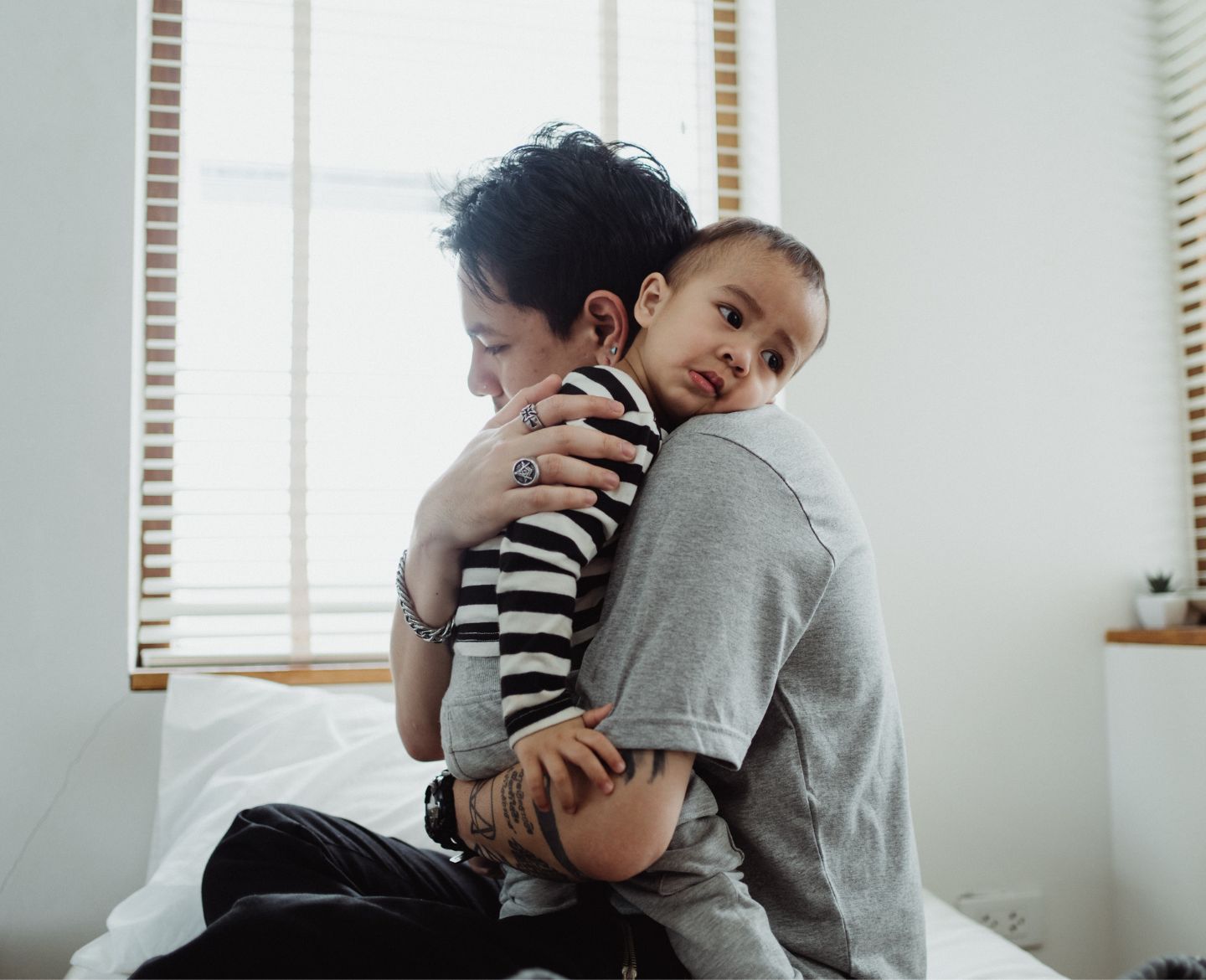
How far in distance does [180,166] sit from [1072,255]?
191 cm

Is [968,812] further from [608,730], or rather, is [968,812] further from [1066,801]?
[608,730]

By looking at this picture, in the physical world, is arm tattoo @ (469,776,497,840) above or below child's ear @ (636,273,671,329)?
below

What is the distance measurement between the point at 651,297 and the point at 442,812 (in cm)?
53

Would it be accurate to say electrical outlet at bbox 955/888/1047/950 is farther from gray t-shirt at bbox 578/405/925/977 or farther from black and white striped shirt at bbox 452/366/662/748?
black and white striped shirt at bbox 452/366/662/748

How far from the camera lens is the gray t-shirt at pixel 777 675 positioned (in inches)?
27.2

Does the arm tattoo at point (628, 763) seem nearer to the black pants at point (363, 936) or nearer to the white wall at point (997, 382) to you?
the black pants at point (363, 936)

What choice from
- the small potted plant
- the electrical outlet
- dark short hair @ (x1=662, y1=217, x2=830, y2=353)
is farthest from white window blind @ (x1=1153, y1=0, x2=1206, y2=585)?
dark short hair @ (x1=662, y1=217, x2=830, y2=353)

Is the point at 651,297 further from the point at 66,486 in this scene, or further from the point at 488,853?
the point at 66,486

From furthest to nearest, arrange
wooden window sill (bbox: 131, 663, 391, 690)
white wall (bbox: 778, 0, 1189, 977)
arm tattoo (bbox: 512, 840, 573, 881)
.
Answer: white wall (bbox: 778, 0, 1189, 977)
wooden window sill (bbox: 131, 663, 391, 690)
arm tattoo (bbox: 512, 840, 573, 881)

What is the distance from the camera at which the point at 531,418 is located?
877 millimetres

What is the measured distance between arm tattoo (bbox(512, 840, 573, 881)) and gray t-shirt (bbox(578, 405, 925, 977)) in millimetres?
142

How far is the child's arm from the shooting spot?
698 millimetres

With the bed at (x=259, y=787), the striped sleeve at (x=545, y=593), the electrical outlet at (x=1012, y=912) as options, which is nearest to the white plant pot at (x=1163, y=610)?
the electrical outlet at (x=1012, y=912)

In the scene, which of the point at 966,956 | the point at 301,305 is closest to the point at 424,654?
the point at 966,956
